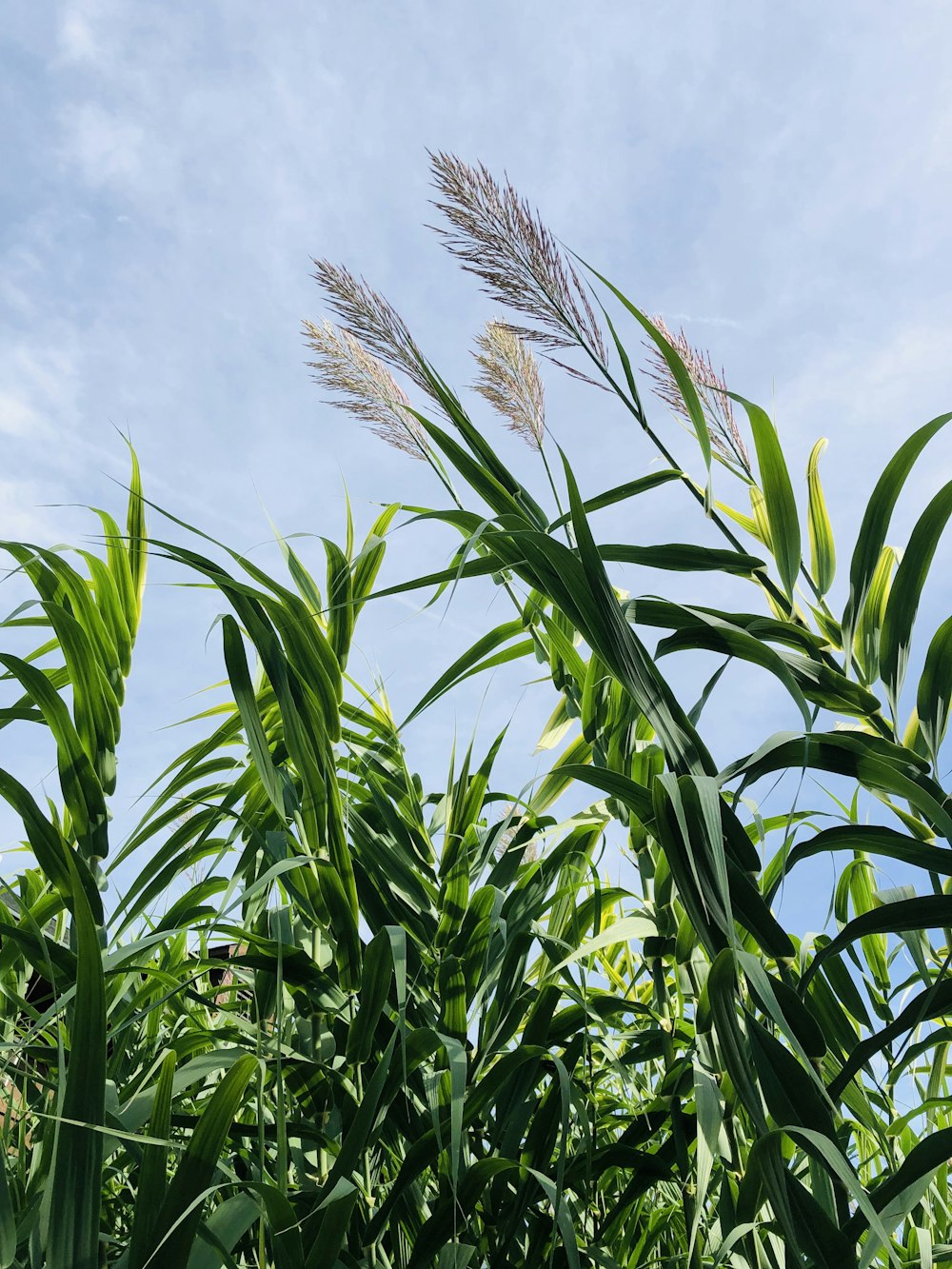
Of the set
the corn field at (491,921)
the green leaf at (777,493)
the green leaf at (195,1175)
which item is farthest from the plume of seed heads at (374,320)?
the green leaf at (195,1175)

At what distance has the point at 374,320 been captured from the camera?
2.54 feet

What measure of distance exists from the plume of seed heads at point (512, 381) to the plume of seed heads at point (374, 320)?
12 centimetres

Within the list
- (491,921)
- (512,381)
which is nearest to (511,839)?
(491,921)

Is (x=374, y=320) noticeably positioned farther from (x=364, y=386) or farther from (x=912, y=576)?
(x=912, y=576)

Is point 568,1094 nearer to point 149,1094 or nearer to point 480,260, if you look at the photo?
point 149,1094

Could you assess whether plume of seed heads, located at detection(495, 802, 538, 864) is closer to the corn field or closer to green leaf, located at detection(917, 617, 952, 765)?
the corn field

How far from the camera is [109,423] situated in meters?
0.83

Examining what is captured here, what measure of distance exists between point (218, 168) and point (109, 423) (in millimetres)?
1523

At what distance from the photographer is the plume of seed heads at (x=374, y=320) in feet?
2.46

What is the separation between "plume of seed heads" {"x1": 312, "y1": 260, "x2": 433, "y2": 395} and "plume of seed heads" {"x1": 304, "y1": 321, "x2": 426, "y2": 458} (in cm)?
7

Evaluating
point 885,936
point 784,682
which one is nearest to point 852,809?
point 885,936

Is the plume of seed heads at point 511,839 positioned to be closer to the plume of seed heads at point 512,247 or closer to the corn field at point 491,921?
the corn field at point 491,921

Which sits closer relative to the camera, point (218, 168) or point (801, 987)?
point (801, 987)

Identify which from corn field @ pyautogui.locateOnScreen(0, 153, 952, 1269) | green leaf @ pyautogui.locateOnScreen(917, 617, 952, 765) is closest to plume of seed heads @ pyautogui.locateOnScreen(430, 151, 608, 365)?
corn field @ pyautogui.locateOnScreen(0, 153, 952, 1269)
